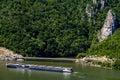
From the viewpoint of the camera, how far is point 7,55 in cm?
16038

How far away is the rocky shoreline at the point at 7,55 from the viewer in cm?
15425

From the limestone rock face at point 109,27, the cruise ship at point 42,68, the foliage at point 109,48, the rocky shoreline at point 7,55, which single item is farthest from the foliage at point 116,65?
the limestone rock face at point 109,27

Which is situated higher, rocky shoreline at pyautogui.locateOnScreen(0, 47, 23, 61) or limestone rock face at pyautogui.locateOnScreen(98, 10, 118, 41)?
limestone rock face at pyautogui.locateOnScreen(98, 10, 118, 41)

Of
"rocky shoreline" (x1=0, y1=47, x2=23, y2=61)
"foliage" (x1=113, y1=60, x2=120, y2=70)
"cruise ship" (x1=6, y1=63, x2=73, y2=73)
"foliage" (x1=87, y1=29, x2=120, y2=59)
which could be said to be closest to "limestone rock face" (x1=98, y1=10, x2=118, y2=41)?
"foliage" (x1=87, y1=29, x2=120, y2=59)

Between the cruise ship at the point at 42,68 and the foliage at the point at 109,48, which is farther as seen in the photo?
the foliage at the point at 109,48

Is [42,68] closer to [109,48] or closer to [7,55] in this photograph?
[7,55]

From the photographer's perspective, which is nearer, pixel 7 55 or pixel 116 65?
pixel 116 65

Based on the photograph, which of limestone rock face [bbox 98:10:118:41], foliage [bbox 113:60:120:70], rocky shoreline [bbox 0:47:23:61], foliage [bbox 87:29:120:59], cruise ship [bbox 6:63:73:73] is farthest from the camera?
limestone rock face [bbox 98:10:118:41]

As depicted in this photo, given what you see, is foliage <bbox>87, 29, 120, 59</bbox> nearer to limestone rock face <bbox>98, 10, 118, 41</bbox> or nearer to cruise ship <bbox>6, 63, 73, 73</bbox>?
limestone rock face <bbox>98, 10, 118, 41</bbox>

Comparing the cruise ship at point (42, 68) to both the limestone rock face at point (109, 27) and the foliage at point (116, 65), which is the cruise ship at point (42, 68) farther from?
the limestone rock face at point (109, 27)

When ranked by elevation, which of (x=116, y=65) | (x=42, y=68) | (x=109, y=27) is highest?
(x=109, y=27)

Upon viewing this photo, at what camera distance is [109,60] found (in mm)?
145500

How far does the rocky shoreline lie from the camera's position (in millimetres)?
154250

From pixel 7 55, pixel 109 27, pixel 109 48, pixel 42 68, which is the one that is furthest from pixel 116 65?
pixel 109 27
